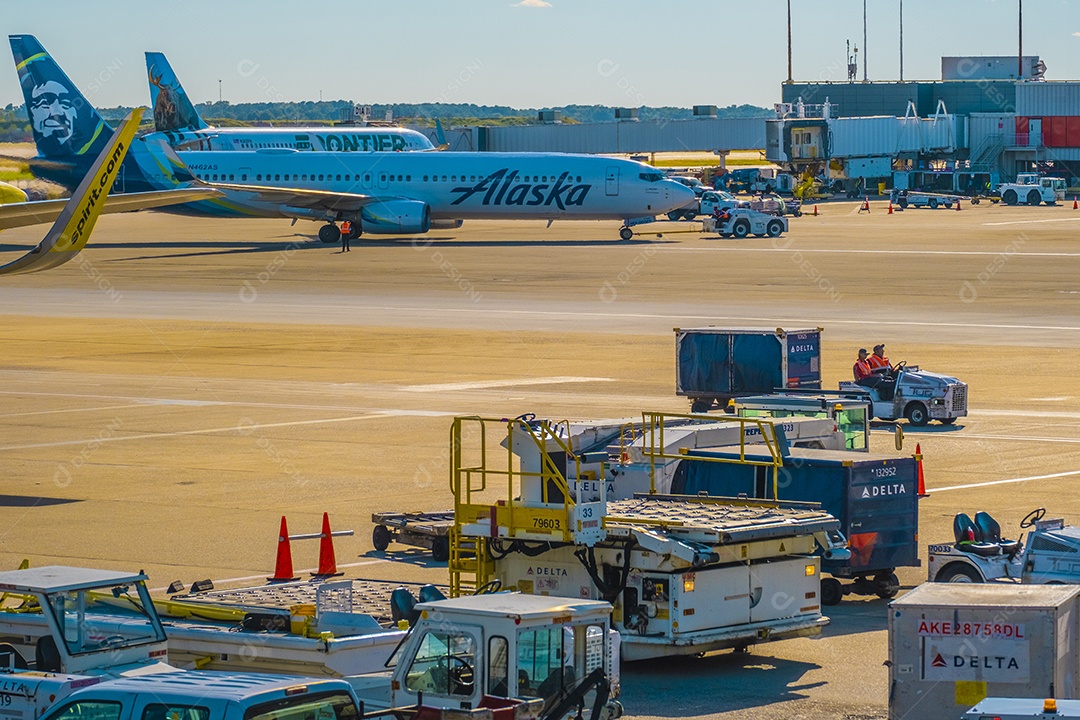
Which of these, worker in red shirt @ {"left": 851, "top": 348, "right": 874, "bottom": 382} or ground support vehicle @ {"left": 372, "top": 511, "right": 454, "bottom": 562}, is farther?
worker in red shirt @ {"left": 851, "top": 348, "right": 874, "bottom": 382}

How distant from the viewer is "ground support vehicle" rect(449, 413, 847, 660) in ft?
Answer: 58.0

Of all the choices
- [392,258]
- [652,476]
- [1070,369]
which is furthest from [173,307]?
[652,476]

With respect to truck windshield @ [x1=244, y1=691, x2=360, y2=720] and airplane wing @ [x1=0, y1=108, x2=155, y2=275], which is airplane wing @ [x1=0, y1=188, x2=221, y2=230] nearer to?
airplane wing @ [x1=0, y1=108, x2=155, y2=275]

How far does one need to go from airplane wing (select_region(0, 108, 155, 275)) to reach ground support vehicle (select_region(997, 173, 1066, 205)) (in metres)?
114

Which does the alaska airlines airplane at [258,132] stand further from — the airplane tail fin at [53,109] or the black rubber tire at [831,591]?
the black rubber tire at [831,591]

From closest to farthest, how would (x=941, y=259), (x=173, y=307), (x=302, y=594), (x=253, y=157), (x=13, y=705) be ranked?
(x=13, y=705) → (x=302, y=594) → (x=173, y=307) → (x=941, y=259) → (x=253, y=157)

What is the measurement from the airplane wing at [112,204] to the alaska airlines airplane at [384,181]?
54.7 meters

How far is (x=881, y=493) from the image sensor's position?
22000 millimetres

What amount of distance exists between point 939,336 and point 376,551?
30405mm

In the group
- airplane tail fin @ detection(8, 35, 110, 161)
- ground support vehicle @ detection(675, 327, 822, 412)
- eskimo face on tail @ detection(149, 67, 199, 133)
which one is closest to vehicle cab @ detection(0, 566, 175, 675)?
ground support vehicle @ detection(675, 327, 822, 412)

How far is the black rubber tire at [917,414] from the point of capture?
36.0 meters

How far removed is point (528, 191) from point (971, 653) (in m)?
73.8

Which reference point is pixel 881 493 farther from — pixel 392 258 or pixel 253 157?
pixel 253 157

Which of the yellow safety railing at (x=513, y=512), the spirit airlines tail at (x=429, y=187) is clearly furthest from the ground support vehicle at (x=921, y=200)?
the yellow safety railing at (x=513, y=512)
